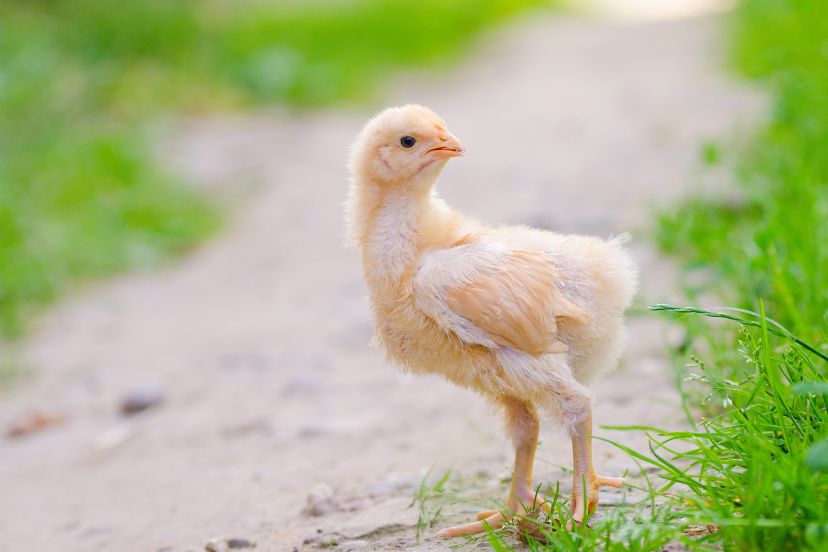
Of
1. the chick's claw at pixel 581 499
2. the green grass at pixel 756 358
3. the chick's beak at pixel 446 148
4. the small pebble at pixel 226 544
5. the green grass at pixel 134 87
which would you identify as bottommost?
the small pebble at pixel 226 544

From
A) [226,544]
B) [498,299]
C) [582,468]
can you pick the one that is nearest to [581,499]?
[582,468]

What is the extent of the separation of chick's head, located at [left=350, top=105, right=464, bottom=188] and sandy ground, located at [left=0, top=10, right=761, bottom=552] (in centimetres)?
110

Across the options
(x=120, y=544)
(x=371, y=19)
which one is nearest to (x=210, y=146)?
(x=371, y=19)

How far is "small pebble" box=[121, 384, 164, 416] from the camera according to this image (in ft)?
16.8

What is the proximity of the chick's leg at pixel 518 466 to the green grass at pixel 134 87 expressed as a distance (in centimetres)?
466

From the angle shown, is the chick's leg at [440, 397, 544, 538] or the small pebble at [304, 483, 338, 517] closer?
the chick's leg at [440, 397, 544, 538]

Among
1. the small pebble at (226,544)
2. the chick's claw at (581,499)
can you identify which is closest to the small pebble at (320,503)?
the small pebble at (226,544)

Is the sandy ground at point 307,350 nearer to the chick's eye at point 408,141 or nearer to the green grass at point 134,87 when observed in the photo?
the green grass at point 134,87

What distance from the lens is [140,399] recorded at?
5.13 meters

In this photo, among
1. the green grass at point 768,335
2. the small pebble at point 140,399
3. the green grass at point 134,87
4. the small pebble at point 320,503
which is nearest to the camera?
the green grass at point 768,335

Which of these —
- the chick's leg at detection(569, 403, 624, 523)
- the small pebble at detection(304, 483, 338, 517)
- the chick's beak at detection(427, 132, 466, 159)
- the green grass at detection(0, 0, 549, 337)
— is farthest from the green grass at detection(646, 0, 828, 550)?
the green grass at detection(0, 0, 549, 337)

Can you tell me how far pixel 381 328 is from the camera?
2.89 m

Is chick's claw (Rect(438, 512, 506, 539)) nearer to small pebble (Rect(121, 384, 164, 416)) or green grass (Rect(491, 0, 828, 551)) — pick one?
green grass (Rect(491, 0, 828, 551))

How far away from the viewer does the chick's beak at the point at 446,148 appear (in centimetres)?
289
